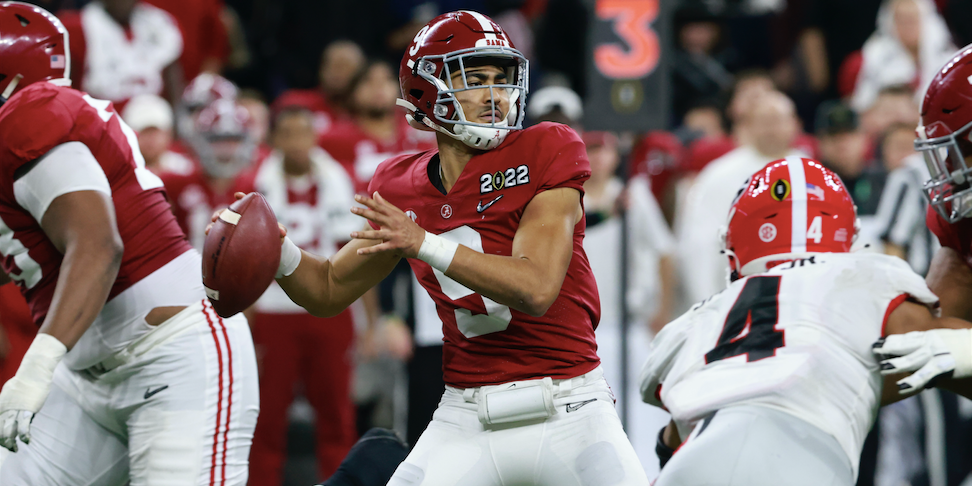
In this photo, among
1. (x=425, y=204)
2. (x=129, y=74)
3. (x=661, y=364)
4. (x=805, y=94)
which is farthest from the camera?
(x=805, y=94)

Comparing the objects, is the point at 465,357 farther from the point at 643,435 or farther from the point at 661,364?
the point at 643,435

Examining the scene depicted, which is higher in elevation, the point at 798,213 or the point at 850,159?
the point at 798,213

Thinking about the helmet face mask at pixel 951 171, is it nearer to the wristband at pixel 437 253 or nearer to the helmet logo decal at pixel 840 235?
the helmet logo decal at pixel 840 235

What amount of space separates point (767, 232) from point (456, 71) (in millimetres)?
1043

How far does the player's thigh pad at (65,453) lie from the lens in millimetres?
3129

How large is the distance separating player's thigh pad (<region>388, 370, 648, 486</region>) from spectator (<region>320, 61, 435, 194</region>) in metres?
3.88

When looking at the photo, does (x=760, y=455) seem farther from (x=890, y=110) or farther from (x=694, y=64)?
(x=694, y=64)

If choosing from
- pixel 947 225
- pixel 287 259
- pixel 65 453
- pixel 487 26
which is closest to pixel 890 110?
pixel 947 225

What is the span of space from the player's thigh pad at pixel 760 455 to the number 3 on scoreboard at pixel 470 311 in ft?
1.91

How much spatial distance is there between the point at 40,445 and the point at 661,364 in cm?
182

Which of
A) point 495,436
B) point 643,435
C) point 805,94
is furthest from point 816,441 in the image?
point 805,94

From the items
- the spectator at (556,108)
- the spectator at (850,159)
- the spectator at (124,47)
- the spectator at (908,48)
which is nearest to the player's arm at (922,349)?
the spectator at (556,108)

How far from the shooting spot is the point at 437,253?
2.62m

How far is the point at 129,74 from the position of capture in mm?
7234
